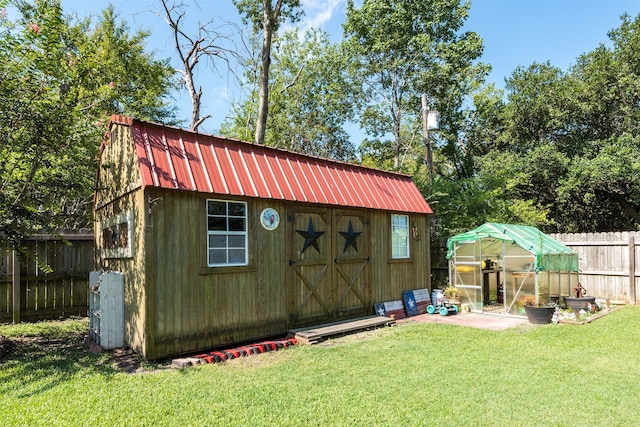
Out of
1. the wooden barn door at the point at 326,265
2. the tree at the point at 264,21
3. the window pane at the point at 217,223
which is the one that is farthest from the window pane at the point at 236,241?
the tree at the point at 264,21

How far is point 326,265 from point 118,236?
3942 millimetres

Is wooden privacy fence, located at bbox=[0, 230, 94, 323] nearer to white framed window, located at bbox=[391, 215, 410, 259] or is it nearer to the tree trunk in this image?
the tree trunk

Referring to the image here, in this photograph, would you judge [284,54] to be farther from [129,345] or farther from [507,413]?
[507,413]

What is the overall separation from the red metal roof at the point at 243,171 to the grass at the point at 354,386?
2.73 meters

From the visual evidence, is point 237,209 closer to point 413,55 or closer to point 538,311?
point 538,311

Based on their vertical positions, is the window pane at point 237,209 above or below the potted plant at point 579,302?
above

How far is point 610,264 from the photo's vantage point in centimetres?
1092

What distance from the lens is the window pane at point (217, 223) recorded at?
20.7 ft

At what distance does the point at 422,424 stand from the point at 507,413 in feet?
3.10

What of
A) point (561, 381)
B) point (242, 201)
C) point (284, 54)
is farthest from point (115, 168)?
point (284, 54)

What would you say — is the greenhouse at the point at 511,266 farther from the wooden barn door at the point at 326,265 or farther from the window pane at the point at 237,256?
the window pane at the point at 237,256

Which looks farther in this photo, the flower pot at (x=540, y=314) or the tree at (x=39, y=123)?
the flower pot at (x=540, y=314)

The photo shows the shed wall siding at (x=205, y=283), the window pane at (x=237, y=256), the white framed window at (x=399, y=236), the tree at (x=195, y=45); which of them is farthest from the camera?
the tree at (x=195, y=45)

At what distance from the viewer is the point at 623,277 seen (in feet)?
35.1
